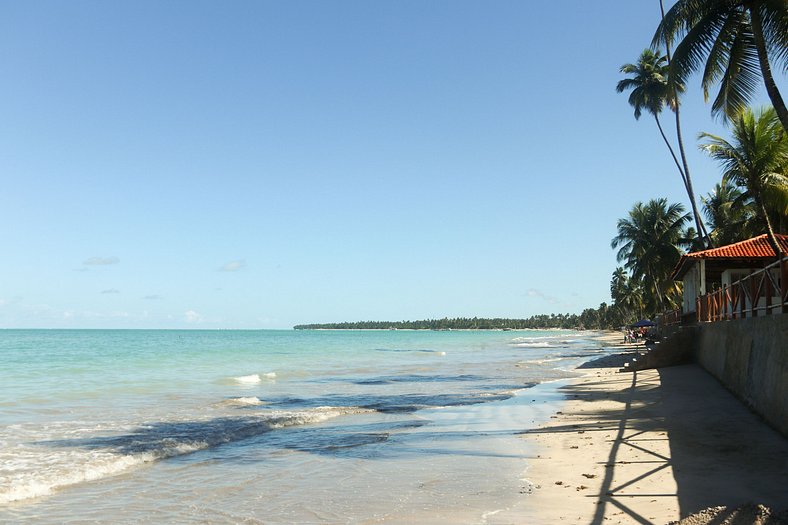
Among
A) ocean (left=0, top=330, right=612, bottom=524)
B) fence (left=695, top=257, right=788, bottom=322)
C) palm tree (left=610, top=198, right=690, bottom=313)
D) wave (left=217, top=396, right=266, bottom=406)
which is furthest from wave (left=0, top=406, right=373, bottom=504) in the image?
palm tree (left=610, top=198, right=690, bottom=313)

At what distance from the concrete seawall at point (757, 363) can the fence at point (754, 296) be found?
0.31m

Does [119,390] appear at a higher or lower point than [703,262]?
lower

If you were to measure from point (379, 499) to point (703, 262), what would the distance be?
19.4m

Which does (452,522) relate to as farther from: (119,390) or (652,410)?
(119,390)

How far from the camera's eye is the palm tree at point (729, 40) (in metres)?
13.6

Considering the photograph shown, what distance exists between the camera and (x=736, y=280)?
70.0ft

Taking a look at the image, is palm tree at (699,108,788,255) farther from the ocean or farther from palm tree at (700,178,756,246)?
the ocean

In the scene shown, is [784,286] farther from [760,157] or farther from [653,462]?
[760,157]

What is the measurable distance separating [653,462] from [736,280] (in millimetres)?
15665

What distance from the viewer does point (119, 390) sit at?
75.8ft

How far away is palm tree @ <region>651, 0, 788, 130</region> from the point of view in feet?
44.7

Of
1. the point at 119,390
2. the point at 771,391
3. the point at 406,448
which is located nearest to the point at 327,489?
the point at 406,448

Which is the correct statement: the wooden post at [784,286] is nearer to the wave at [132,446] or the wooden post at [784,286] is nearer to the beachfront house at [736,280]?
the beachfront house at [736,280]

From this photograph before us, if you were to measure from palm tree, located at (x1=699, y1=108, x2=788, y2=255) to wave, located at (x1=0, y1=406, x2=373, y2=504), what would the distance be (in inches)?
721
